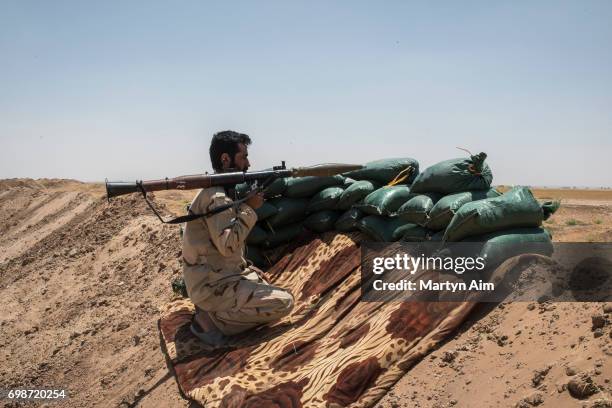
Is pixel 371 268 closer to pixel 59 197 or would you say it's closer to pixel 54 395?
pixel 54 395

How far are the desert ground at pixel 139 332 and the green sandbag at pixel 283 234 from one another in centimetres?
130

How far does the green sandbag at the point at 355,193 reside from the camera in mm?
5066

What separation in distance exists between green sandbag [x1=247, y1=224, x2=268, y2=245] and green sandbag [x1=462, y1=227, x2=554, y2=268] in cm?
204

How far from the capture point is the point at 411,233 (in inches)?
174

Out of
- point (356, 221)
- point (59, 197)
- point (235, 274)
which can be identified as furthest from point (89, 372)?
point (59, 197)

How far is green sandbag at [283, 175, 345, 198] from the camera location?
5344 millimetres

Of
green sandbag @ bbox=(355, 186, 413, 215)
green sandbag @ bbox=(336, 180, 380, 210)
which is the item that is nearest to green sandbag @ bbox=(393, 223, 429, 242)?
green sandbag @ bbox=(355, 186, 413, 215)

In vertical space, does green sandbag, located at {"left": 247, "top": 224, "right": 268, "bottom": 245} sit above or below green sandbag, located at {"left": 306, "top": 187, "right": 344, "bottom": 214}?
below

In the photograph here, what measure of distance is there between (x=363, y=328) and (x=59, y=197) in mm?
13983

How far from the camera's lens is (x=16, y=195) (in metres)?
18.3

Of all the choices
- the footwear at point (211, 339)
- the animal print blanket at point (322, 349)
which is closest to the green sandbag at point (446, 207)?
the animal print blanket at point (322, 349)

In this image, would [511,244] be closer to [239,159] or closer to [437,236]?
[437,236]

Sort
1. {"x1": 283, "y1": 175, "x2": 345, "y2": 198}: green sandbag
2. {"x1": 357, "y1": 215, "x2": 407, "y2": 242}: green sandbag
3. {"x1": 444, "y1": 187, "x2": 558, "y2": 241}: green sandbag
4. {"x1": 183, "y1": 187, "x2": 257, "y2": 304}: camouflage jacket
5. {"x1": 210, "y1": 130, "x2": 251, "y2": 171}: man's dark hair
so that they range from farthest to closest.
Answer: {"x1": 283, "y1": 175, "x2": 345, "y2": 198}: green sandbag < {"x1": 357, "y1": 215, "x2": 407, "y2": 242}: green sandbag < {"x1": 210, "y1": 130, "x2": 251, "y2": 171}: man's dark hair < {"x1": 183, "y1": 187, "x2": 257, "y2": 304}: camouflage jacket < {"x1": 444, "y1": 187, "x2": 558, "y2": 241}: green sandbag

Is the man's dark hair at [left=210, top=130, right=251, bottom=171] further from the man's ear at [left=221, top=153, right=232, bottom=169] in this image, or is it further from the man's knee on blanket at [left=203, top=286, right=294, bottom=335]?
the man's knee on blanket at [left=203, top=286, right=294, bottom=335]
